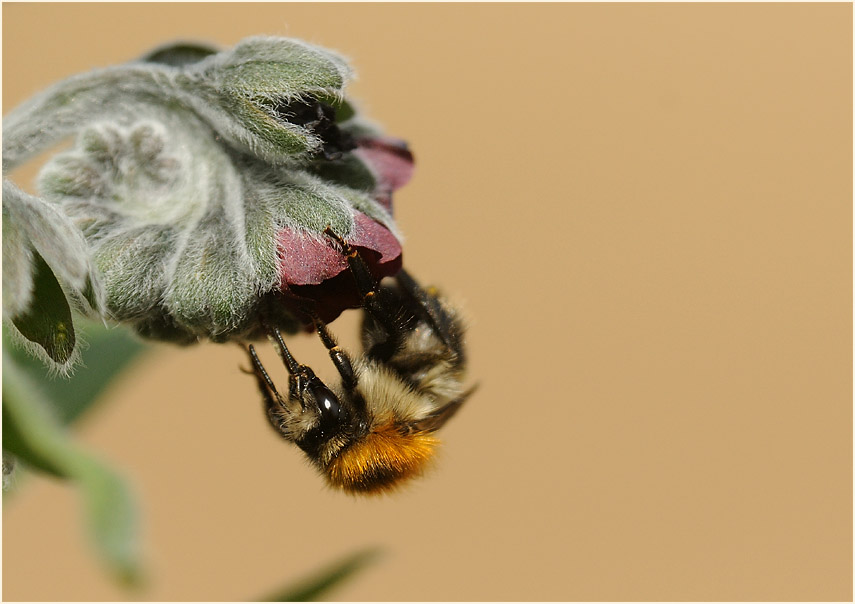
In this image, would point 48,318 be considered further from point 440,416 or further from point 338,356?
point 440,416

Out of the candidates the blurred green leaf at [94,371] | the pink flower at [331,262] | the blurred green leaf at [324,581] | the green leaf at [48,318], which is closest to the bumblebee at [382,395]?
the pink flower at [331,262]

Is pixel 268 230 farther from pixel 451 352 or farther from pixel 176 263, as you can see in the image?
pixel 451 352

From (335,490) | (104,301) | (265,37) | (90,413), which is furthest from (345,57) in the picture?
(90,413)

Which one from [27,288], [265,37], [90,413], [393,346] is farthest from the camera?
[90,413]

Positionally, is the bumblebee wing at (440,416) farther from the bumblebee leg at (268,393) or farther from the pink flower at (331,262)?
the pink flower at (331,262)

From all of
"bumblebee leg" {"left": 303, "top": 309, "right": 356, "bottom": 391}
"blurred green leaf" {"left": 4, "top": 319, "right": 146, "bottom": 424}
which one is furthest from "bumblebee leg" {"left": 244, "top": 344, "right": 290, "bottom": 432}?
"blurred green leaf" {"left": 4, "top": 319, "right": 146, "bottom": 424}

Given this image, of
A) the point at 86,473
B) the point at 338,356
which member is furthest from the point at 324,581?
the point at 86,473
